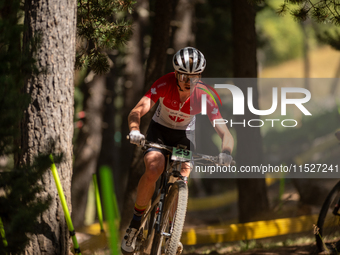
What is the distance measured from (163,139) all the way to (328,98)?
26.2 meters

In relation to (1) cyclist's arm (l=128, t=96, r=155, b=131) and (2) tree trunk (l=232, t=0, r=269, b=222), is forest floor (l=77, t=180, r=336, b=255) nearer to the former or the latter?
(2) tree trunk (l=232, t=0, r=269, b=222)

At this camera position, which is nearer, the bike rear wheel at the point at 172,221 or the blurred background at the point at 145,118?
the bike rear wheel at the point at 172,221

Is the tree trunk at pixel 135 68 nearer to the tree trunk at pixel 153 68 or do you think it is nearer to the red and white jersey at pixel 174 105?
the tree trunk at pixel 153 68

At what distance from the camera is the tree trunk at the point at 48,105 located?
3.97 meters

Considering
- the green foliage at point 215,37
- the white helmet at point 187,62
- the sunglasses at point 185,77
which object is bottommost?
the sunglasses at point 185,77

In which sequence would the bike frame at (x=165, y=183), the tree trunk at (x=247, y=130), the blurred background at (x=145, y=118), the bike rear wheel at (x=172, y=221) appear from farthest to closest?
the blurred background at (x=145, y=118), the tree trunk at (x=247, y=130), the bike frame at (x=165, y=183), the bike rear wheel at (x=172, y=221)

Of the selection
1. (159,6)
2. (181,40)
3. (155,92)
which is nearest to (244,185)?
(181,40)

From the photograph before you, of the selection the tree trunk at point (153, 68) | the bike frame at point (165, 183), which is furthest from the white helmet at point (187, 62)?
the tree trunk at point (153, 68)

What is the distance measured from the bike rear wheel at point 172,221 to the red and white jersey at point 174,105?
3.34 feet

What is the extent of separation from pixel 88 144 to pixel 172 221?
28.3ft

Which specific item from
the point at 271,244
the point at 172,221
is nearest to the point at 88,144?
the point at 271,244

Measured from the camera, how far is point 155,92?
14.1 ft

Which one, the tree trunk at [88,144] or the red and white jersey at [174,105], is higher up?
the red and white jersey at [174,105]

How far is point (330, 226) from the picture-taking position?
16.9 ft
